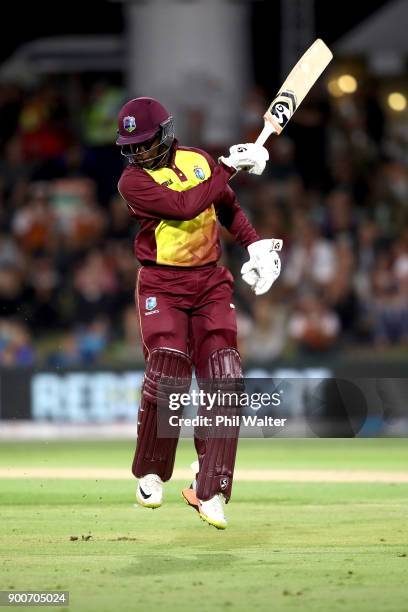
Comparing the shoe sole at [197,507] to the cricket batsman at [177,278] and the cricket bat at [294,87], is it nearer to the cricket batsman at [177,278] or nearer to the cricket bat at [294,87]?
the cricket batsman at [177,278]

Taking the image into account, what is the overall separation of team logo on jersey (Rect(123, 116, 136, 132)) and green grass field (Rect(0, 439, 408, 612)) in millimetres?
2069

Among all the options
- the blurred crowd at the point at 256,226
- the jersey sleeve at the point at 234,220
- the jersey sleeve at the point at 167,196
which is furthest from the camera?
the blurred crowd at the point at 256,226

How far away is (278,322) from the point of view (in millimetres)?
14656

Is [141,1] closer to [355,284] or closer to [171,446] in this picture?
[355,284]

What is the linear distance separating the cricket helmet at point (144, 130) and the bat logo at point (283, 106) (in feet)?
2.68

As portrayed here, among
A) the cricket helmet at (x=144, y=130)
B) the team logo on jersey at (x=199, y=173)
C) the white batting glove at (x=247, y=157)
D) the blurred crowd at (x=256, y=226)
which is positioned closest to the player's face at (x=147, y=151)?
the cricket helmet at (x=144, y=130)

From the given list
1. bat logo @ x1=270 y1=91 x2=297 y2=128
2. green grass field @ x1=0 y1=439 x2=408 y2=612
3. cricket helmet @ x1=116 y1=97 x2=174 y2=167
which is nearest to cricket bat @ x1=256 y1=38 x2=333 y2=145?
bat logo @ x1=270 y1=91 x2=297 y2=128

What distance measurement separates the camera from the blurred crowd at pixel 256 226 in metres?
14.6

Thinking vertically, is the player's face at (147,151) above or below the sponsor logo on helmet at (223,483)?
above

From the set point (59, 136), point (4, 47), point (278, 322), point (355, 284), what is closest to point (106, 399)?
point (278, 322)

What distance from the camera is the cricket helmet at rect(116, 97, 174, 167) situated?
22.4 feet

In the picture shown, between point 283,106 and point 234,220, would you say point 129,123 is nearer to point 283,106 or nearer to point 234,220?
point 234,220

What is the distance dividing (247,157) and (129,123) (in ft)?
2.04

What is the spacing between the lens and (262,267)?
6.97 meters
